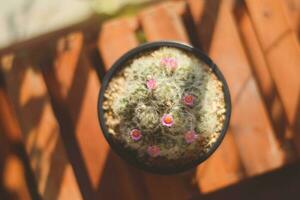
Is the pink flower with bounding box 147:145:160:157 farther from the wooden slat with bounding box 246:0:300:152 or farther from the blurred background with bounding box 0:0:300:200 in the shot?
the wooden slat with bounding box 246:0:300:152

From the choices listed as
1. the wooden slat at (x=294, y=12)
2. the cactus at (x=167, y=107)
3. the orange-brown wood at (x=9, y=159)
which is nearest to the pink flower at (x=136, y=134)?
the cactus at (x=167, y=107)

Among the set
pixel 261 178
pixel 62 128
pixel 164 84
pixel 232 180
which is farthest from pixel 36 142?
pixel 261 178

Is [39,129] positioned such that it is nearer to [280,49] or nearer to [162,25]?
[162,25]

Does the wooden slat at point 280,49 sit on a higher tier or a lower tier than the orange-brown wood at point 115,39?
lower

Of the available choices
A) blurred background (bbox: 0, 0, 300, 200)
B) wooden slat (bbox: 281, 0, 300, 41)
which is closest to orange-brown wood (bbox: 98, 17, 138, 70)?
blurred background (bbox: 0, 0, 300, 200)

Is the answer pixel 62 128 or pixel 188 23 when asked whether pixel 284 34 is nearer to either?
pixel 188 23

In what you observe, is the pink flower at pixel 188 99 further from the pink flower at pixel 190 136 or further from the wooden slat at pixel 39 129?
the wooden slat at pixel 39 129

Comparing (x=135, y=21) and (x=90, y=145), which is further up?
(x=135, y=21)
